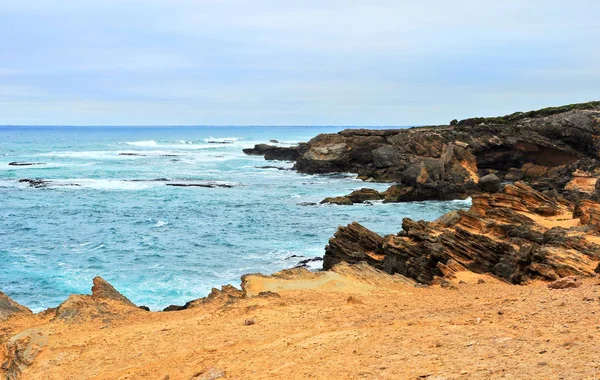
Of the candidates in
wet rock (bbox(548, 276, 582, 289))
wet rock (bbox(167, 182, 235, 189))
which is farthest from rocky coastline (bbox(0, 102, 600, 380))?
wet rock (bbox(167, 182, 235, 189))

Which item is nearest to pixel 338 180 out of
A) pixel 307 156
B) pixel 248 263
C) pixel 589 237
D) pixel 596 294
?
pixel 307 156

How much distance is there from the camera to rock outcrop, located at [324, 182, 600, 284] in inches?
641

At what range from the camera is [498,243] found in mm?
18000

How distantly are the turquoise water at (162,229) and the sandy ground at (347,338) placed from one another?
364 inches

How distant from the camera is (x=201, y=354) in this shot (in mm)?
10453

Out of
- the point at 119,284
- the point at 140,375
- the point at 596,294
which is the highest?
the point at 596,294

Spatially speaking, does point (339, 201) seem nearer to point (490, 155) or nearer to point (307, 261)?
point (307, 261)

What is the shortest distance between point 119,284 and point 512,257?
15.2m

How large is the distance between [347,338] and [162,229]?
2727 centimetres

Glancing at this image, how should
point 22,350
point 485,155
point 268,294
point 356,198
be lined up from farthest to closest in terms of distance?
point 485,155 → point 356,198 → point 268,294 → point 22,350

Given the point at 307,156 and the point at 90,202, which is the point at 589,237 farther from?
the point at 307,156

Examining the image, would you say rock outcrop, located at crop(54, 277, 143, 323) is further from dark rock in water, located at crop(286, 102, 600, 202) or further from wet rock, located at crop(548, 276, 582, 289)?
dark rock in water, located at crop(286, 102, 600, 202)

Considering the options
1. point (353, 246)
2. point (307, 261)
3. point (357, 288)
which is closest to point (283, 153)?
point (307, 261)

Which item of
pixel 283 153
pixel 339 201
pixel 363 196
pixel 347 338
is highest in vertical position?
pixel 283 153
